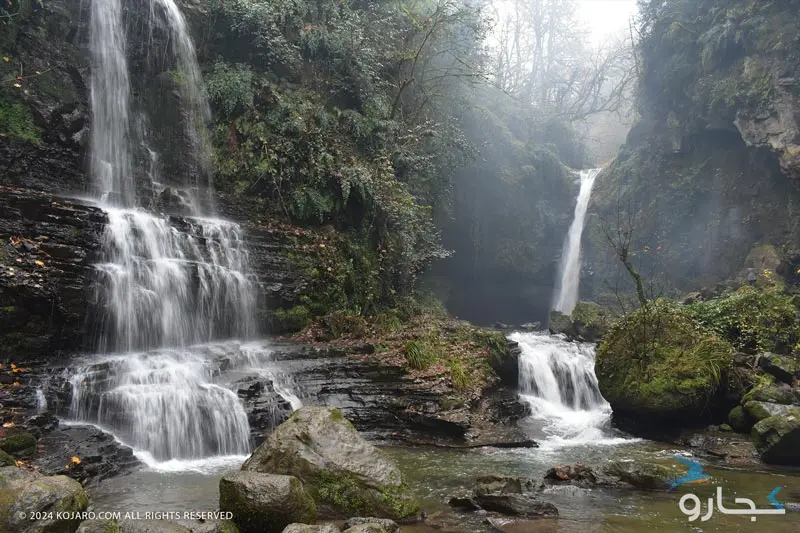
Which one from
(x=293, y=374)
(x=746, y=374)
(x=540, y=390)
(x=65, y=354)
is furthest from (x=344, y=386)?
(x=746, y=374)

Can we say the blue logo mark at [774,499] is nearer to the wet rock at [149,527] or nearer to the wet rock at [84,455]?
the wet rock at [149,527]

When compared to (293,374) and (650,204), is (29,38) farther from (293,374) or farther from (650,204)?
(650,204)

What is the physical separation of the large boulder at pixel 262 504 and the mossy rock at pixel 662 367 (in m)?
7.90

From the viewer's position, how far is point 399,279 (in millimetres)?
16094

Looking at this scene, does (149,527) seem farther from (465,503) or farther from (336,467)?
(465,503)

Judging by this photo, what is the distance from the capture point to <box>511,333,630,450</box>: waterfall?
11.3 m

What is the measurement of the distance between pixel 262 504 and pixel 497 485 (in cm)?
293

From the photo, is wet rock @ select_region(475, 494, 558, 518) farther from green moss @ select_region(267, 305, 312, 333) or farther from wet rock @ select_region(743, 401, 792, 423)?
green moss @ select_region(267, 305, 312, 333)

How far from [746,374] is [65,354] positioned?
1262 cm

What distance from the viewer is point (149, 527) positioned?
13.1 ft

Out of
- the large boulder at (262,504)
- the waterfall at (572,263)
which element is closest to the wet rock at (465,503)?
the large boulder at (262,504)

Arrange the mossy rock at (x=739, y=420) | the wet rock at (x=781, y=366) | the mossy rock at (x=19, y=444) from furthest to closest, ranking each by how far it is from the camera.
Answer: the wet rock at (x=781, y=366)
the mossy rock at (x=739, y=420)
the mossy rock at (x=19, y=444)

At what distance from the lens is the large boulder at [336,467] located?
5.41 m

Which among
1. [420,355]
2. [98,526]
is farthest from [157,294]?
[98,526]
